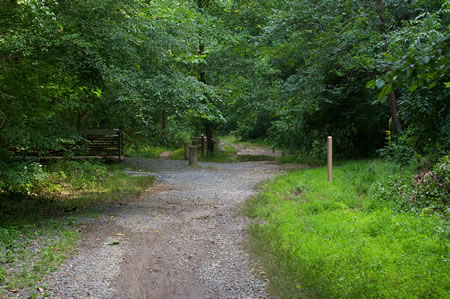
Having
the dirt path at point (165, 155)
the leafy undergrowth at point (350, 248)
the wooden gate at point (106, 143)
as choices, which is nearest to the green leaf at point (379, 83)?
the leafy undergrowth at point (350, 248)

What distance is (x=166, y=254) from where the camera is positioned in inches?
236

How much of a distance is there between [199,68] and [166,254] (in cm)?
1412

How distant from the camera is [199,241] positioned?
6668 mm

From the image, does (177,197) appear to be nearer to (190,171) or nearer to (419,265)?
(190,171)

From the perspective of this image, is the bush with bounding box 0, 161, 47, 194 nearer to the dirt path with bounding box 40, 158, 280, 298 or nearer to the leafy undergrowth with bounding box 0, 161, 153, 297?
the leafy undergrowth with bounding box 0, 161, 153, 297

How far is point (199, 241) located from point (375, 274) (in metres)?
3.14

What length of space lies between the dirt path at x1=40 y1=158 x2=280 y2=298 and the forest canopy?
209 cm

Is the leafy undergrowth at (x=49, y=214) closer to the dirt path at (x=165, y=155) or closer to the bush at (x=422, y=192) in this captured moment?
the bush at (x=422, y=192)

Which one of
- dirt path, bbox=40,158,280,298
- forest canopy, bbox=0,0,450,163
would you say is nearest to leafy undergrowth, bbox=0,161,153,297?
dirt path, bbox=40,158,280,298

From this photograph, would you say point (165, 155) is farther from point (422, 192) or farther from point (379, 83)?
point (379, 83)

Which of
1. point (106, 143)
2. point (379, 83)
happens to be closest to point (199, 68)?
point (106, 143)

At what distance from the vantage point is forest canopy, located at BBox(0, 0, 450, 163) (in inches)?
276

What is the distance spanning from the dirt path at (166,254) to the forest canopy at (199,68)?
2094 mm

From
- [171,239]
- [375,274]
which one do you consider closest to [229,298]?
[375,274]
